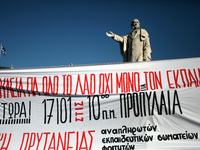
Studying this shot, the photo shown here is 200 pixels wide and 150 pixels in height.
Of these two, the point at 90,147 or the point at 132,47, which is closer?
the point at 90,147

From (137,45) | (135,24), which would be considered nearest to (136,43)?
(137,45)

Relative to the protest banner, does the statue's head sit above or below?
above

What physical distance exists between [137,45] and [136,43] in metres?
0.07

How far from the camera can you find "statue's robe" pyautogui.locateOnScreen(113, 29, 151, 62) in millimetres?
5434

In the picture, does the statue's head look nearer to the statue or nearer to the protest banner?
the statue

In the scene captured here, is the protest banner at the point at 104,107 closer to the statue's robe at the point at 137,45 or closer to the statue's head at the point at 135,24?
the statue's robe at the point at 137,45

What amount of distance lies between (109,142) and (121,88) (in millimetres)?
1049

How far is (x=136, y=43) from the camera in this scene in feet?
17.9

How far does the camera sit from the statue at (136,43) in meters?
5.43

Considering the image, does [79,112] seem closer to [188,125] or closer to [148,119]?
[148,119]

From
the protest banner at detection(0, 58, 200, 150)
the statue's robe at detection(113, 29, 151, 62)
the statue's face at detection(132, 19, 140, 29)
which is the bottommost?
the protest banner at detection(0, 58, 200, 150)

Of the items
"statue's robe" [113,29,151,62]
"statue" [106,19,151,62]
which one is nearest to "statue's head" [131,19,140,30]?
"statue" [106,19,151,62]

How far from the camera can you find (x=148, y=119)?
3.20 meters

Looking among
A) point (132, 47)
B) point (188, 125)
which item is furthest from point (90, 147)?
point (132, 47)
